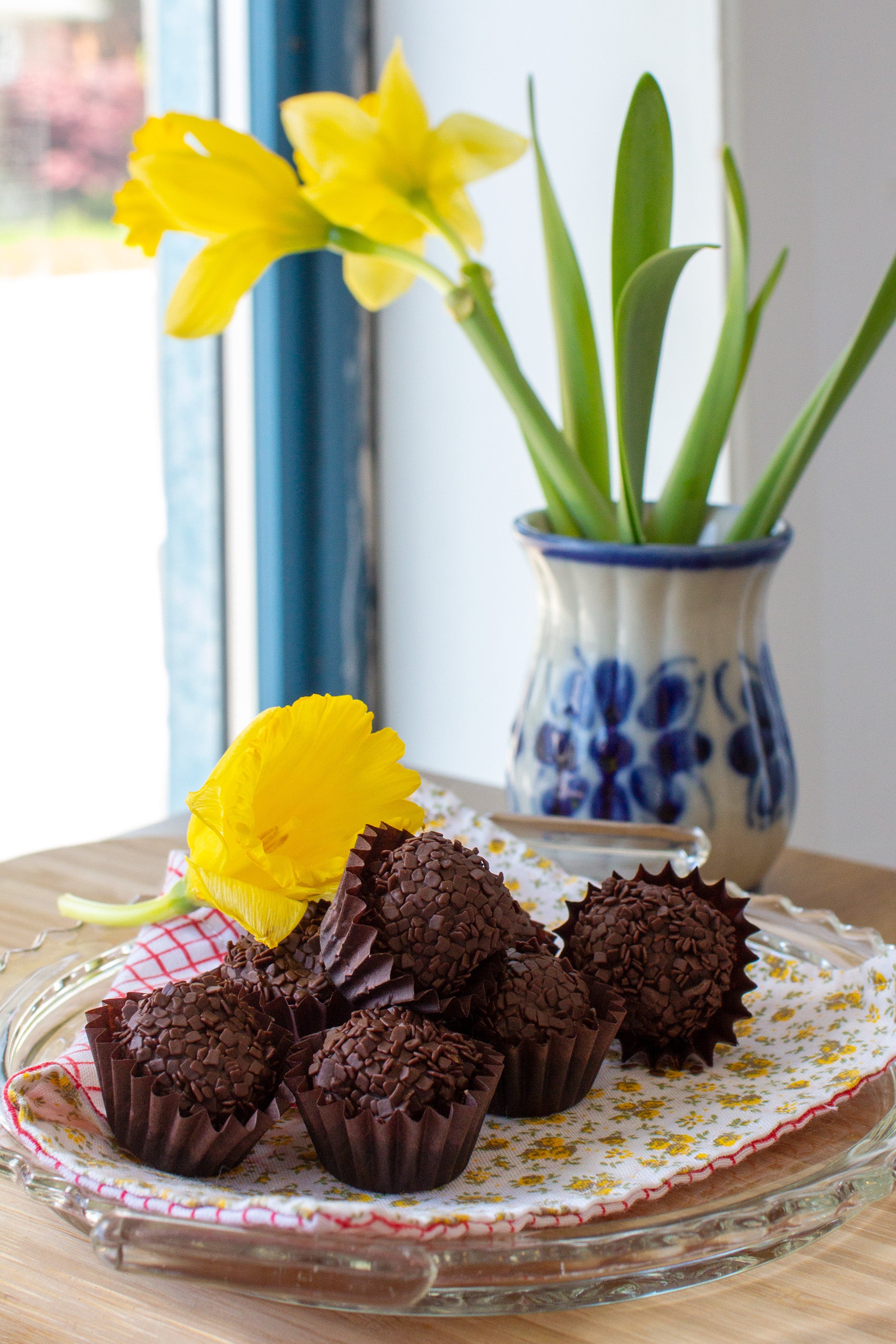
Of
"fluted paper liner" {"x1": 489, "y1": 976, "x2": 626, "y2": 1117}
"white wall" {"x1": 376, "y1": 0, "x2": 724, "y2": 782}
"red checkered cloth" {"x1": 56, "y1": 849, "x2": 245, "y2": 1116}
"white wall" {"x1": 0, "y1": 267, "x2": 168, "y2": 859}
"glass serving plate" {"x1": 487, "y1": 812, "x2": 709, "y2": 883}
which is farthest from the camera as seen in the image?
"white wall" {"x1": 0, "y1": 267, "x2": 168, "y2": 859}

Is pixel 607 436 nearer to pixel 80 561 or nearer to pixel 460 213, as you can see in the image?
pixel 460 213

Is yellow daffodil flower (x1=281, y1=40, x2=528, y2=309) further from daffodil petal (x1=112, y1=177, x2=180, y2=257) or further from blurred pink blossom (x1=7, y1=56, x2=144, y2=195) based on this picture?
blurred pink blossom (x1=7, y1=56, x2=144, y2=195)

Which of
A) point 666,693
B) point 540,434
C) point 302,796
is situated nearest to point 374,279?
point 540,434

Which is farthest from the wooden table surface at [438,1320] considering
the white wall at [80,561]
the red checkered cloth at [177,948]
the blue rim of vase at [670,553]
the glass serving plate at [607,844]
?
Result: the white wall at [80,561]

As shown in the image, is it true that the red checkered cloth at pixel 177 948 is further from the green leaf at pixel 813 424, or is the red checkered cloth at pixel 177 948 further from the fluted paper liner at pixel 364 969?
the green leaf at pixel 813 424

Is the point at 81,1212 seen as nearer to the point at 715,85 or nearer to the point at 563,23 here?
the point at 715,85

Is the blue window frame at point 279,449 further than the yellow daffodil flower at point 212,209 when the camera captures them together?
Yes

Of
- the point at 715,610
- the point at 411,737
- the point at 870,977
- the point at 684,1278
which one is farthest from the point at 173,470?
the point at 684,1278

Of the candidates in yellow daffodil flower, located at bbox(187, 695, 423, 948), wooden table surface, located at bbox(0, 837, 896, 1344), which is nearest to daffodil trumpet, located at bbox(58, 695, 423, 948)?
yellow daffodil flower, located at bbox(187, 695, 423, 948)
